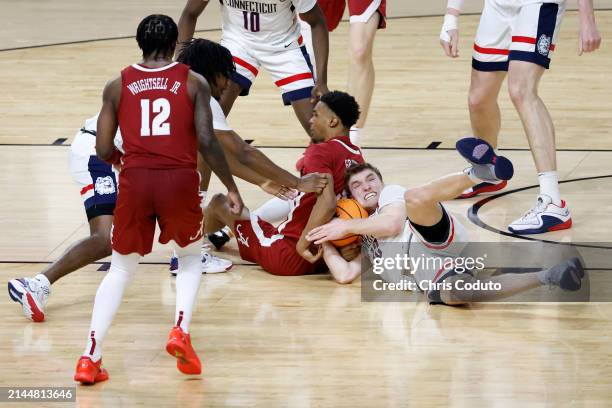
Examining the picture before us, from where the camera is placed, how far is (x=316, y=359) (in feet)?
17.6

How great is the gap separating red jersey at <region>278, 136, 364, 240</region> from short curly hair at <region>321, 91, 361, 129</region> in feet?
0.58

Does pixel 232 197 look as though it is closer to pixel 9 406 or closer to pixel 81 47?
pixel 9 406

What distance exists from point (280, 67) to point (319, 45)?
0.32 metres

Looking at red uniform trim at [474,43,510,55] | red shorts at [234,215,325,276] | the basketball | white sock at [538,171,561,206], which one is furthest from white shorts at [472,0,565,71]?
red shorts at [234,215,325,276]

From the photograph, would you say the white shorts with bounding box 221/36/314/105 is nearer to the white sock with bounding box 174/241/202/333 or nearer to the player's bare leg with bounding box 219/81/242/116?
the player's bare leg with bounding box 219/81/242/116

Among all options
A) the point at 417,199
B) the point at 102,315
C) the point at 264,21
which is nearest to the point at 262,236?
the point at 417,199

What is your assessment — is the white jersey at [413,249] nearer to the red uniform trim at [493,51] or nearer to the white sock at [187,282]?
the white sock at [187,282]

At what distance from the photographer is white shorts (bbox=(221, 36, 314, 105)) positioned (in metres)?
7.72

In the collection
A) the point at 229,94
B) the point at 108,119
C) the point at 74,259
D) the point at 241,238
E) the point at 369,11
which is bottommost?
the point at 241,238

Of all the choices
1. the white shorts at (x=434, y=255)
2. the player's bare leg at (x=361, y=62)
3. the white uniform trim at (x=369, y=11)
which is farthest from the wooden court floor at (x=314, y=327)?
the white uniform trim at (x=369, y=11)

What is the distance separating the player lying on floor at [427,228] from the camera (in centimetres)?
580

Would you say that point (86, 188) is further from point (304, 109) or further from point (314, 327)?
point (304, 109)

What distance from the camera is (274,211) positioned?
713cm

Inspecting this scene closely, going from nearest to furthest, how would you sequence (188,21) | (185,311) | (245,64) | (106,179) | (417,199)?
(185,311), (417,199), (106,179), (188,21), (245,64)
